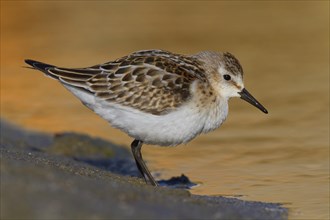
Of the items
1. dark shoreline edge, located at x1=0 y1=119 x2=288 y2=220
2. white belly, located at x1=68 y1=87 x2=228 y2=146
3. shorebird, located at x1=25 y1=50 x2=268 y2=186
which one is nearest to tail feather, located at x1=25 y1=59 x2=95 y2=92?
shorebird, located at x1=25 y1=50 x2=268 y2=186

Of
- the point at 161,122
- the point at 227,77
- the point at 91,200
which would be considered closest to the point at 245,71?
the point at 227,77

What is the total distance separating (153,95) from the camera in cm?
871

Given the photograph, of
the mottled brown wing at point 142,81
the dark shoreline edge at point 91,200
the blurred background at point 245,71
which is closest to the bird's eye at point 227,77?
the mottled brown wing at point 142,81

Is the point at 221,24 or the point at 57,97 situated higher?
the point at 221,24

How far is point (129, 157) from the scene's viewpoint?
11273mm

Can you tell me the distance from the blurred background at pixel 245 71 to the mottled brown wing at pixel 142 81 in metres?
1.20

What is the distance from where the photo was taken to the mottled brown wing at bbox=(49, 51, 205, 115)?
869 cm

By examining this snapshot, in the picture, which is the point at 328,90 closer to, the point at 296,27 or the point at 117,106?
the point at 296,27

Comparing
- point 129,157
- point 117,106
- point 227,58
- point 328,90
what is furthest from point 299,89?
point 117,106

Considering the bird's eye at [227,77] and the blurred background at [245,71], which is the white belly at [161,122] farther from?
the blurred background at [245,71]

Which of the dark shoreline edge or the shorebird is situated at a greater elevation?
the shorebird

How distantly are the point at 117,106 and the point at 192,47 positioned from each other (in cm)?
712

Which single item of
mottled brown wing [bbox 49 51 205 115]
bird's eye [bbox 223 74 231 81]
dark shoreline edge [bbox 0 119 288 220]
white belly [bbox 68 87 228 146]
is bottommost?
dark shoreline edge [bbox 0 119 288 220]

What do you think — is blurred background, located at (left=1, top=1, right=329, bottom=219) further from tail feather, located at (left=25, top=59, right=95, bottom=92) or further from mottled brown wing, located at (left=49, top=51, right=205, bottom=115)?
tail feather, located at (left=25, top=59, right=95, bottom=92)
